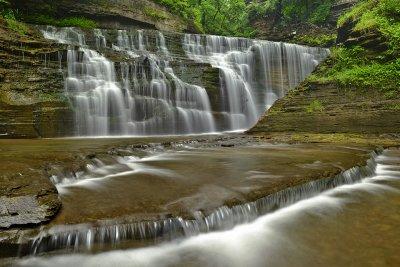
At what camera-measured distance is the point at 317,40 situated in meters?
29.9

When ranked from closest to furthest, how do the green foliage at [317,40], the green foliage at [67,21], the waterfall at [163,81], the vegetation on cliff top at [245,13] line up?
the waterfall at [163,81] → the green foliage at [67,21] → the green foliage at [317,40] → the vegetation on cliff top at [245,13]

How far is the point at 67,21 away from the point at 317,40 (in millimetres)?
19875

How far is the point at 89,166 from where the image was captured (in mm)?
6359

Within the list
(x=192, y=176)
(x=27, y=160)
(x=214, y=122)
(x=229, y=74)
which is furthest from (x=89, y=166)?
(x=229, y=74)

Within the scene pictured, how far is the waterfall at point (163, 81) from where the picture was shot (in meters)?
15.1

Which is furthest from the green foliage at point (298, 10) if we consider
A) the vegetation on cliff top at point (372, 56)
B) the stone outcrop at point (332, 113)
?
the stone outcrop at point (332, 113)

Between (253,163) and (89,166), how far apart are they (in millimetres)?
3079

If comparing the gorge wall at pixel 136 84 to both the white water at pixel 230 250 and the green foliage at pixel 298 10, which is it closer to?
the white water at pixel 230 250

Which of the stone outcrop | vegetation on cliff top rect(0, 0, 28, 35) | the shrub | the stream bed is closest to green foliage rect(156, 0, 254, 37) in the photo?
the shrub

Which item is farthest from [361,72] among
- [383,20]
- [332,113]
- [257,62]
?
[257,62]

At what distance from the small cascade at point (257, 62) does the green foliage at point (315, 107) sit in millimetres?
5664

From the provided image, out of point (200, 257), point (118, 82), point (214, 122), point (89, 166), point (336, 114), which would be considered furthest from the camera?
point (214, 122)

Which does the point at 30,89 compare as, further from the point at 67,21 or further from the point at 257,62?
the point at 257,62

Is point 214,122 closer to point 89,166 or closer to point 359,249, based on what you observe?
point 89,166
